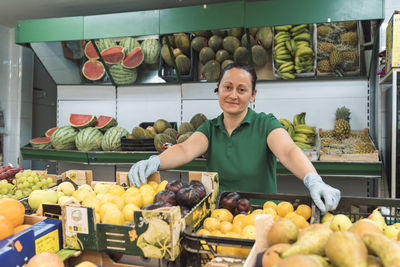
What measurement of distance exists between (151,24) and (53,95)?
12.0ft

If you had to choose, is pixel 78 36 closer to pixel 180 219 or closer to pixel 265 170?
pixel 265 170

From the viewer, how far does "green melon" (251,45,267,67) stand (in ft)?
12.7

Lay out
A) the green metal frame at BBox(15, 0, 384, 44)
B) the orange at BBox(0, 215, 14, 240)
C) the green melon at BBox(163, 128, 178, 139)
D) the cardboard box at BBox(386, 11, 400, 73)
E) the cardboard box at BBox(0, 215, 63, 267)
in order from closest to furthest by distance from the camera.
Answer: the cardboard box at BBox(0, 215, 63, 267), the orange at BBox(0, 215, 14, 240), the cardboard box at BBox(386, 11, 400, 73), the green metal frame at BBox(15, 0, 384, 44), the green melon at BBox(163, 128, 178, 139)

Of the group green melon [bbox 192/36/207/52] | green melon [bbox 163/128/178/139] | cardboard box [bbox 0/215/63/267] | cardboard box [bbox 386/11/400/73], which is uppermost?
green melon [bbox 192/36/207/52]

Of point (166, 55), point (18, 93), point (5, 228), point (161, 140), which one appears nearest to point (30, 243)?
point (5, 228)

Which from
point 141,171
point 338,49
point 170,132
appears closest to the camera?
point 141,171

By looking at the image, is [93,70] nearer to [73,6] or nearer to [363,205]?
[73,6]

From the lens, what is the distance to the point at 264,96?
4273 millimetres

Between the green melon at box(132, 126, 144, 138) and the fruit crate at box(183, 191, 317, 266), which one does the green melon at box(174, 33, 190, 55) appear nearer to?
the green melon at box(132, 126, 144, 138)

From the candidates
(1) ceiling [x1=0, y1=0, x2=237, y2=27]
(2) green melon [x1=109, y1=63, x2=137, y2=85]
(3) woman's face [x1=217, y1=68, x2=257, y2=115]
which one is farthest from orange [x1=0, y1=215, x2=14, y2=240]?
(1) ceiling [x1=0, y1=0, x2=237, y2=27]

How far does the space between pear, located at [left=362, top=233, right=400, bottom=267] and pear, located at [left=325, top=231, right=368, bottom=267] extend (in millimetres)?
28

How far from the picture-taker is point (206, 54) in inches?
159

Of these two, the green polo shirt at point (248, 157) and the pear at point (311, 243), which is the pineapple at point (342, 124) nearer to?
the green polo shirt at point (248, 157)

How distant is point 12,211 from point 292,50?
337 cm
